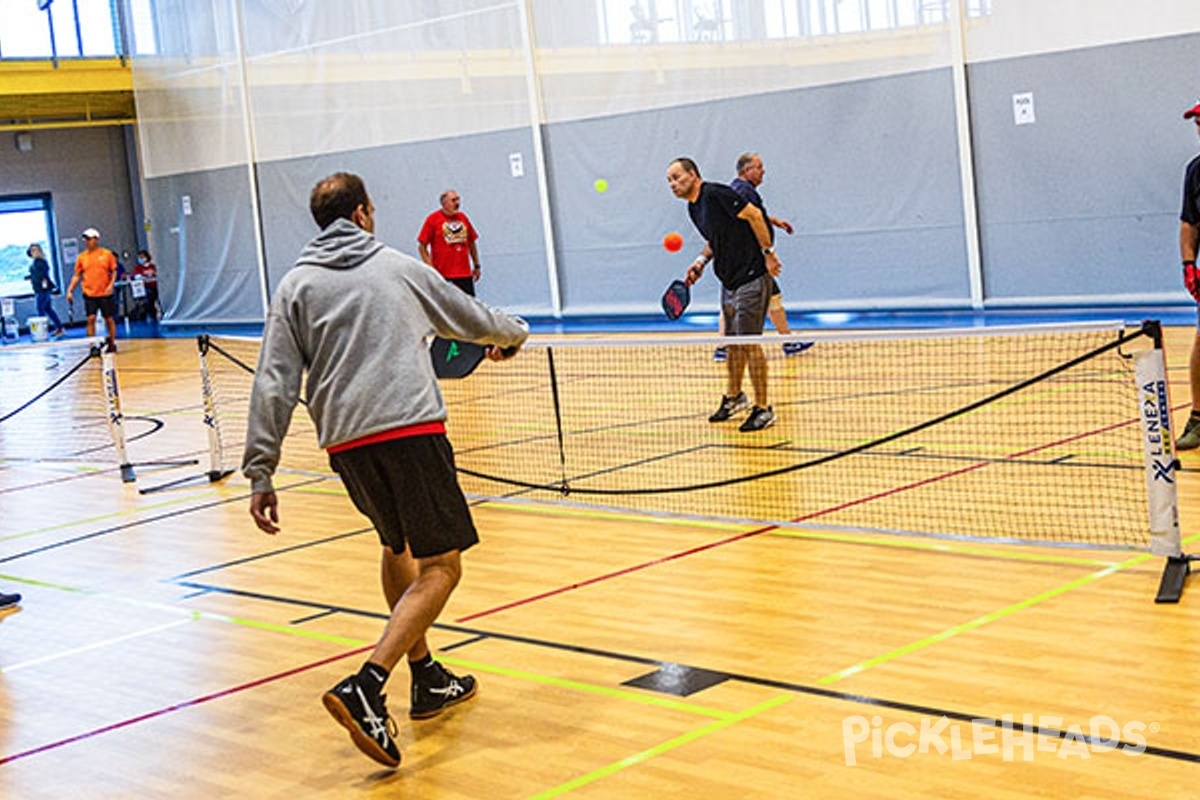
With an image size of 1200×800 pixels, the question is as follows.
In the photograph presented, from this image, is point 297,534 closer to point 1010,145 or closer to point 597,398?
→ point 597,398

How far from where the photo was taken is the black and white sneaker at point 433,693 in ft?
18.6

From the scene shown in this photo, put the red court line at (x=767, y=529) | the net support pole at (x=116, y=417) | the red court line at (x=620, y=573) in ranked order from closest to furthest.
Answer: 1. the red court line at (x=620, y=573)
2. the red court line at (x=767, y=529)
3. the net support pole at (x=116, y=417)

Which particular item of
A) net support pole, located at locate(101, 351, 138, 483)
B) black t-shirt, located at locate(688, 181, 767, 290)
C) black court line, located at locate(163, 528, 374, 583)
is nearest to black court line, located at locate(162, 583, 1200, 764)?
black court line, located at locate(163, 528, 374, 583)

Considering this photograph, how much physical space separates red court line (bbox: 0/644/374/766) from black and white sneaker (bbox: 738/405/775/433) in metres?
4.95

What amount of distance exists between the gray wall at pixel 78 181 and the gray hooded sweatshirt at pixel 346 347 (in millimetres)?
31495

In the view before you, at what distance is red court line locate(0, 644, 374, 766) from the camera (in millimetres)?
5738

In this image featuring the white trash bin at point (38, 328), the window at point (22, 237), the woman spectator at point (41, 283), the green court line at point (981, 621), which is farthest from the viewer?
the window at point (22, 237)

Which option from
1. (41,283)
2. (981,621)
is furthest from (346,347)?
(41,283)

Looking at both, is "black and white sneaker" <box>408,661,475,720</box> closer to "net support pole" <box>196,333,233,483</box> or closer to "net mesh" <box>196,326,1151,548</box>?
"net mesh" <box>196,326,1151,548</box>

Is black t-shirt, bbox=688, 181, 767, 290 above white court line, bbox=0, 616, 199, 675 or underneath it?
above

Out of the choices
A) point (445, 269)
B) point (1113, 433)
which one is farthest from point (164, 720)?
point (445, 269)

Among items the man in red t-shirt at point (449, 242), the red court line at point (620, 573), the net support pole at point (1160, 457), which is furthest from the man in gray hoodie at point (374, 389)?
the man in red t-shirt at point (449, 242)
